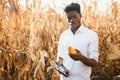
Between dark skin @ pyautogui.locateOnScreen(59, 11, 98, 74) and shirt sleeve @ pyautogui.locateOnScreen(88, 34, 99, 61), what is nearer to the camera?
dark skin @ pyautogui.locateOnScreen(59, 11, 98, 74)

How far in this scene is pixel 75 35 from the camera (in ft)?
Result: 7.00

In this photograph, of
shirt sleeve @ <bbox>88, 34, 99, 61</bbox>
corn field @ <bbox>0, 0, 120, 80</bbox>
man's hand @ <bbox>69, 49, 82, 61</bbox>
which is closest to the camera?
man's hand @ <bbox>69, 49, 82, 61</bbox>

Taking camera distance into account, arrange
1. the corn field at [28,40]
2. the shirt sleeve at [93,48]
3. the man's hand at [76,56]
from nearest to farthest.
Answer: the man's hand at [76,56], the shirt sleeve at [93,48], the corn field at [28,40]

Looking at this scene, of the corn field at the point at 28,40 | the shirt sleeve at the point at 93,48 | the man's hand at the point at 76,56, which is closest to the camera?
the man's hand at the point at 76,56

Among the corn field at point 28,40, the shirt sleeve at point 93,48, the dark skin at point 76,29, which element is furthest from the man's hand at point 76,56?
the corn field at point 28,40

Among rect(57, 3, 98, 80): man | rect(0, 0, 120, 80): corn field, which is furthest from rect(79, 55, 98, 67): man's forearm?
rect(0, 0, 120, 80): corn field

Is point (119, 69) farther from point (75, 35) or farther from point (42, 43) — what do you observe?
point (75, 35)

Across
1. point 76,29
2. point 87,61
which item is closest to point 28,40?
point 76,29

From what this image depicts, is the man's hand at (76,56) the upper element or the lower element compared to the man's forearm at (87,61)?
upper

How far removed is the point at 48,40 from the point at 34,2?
1.07 ft

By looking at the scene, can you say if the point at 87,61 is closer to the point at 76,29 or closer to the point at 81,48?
the point at 81,48

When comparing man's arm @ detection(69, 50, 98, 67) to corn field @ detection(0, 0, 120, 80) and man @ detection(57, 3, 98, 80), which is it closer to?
man @ detection(57, 3, 98, 80)

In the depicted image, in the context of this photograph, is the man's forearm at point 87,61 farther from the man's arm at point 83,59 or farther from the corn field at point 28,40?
the corn field at point 28,40

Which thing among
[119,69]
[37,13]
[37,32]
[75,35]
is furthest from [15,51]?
[119,69]
